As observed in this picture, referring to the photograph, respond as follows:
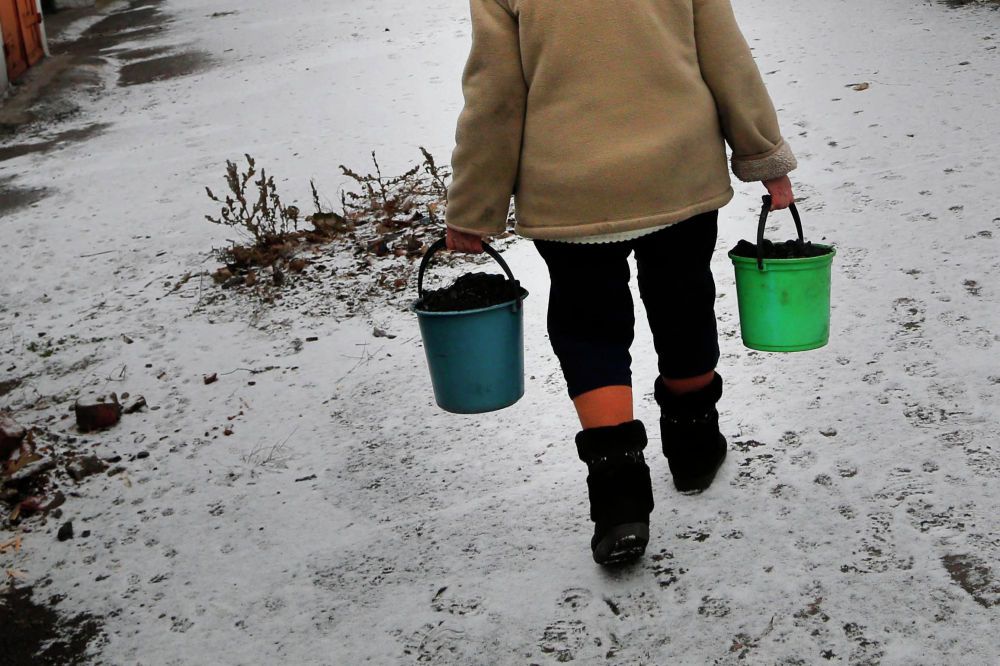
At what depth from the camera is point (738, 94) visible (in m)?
2.10

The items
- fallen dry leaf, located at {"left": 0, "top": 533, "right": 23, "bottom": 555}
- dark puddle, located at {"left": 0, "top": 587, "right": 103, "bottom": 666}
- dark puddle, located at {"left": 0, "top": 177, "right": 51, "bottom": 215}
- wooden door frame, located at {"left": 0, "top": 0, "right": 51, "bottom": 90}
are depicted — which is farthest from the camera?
wooden door frame, located at {"left": 0, "top": 0, "right": 51, "bottom": 90}

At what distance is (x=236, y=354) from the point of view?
396 centimetres

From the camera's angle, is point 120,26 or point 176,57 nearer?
point 176,57

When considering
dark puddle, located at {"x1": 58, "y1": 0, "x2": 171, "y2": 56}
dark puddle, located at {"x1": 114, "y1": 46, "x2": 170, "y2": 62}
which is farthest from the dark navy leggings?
dark puddle, located at {"x1": 58, "y1": 0, "x2": 171, "y2": 56}

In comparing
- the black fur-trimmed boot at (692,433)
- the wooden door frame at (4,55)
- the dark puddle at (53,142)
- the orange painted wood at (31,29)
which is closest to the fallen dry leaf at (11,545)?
the black fur-trimmed boot at (692,433)

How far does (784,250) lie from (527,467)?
981 mm

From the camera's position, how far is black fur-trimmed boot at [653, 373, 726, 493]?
8.20 feet

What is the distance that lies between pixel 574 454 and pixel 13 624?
5.20ft

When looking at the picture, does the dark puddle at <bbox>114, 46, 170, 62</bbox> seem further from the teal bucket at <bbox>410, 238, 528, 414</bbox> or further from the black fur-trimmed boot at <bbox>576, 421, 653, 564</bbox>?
the black fur-trimmed boot at <bbox>576, 421, 653, 564</bbox>

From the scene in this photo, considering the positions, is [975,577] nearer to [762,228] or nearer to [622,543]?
[622,543]

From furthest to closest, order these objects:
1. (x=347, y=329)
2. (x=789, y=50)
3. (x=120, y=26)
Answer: (x=120, y=26) < (x=789, y=50) < (x=347, y=329)

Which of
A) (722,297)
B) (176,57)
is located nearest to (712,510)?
(722,297)

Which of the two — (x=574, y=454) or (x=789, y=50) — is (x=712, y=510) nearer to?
(x=574, y=454)

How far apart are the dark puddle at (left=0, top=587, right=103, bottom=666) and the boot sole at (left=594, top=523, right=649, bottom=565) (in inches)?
49.8
